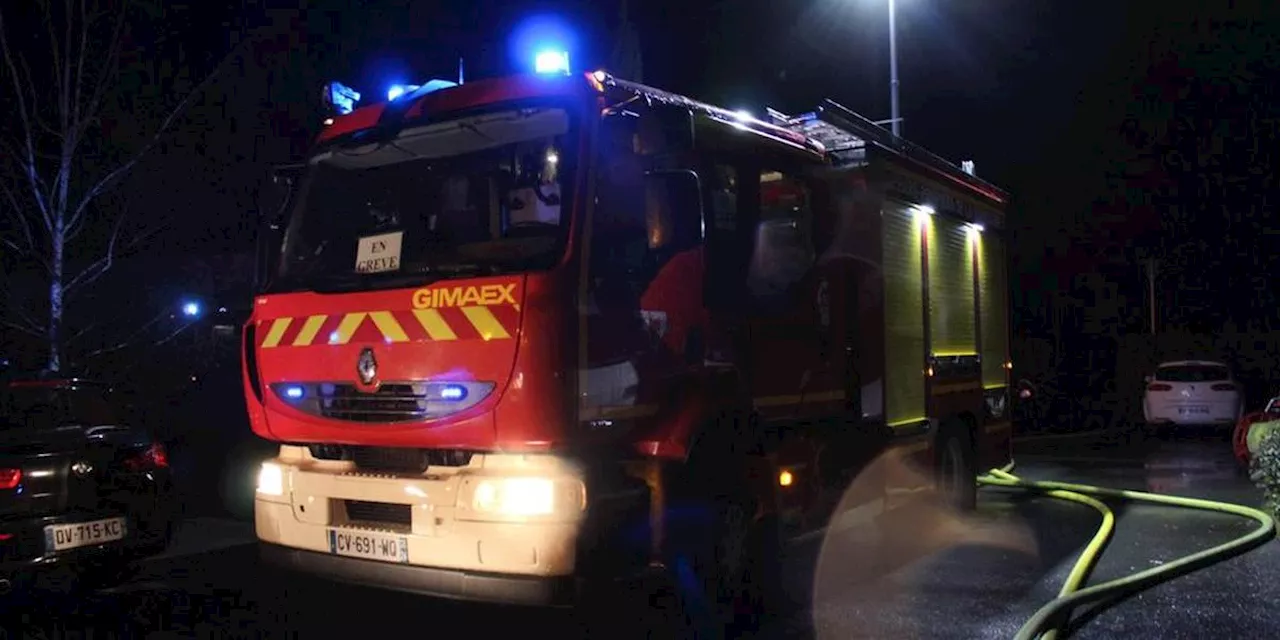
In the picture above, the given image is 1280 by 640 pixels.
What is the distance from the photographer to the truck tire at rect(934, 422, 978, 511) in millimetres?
8992

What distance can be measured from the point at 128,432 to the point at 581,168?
12.4 feet

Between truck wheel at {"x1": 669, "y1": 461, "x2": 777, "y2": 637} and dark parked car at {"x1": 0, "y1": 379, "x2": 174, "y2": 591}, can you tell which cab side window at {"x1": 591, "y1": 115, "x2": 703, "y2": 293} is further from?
dark parked car at {"x1": 0, "y1": 379, "x2": 174, "y2": 591}

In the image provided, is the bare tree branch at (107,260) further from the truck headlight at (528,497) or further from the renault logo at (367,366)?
the truck headlight at (528,497)

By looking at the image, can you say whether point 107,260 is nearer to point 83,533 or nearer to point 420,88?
point 83,533

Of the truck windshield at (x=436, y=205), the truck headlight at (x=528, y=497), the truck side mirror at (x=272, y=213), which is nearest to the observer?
the truck headlight at (x=528, y=497)

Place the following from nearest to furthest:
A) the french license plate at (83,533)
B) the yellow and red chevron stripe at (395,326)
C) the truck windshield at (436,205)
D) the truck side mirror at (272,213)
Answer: the yellow and red chevron stripe at (395,326) < the truck windshield at (436,205) < the truck side mirror at (272,213) < the french license plate at (83,533)

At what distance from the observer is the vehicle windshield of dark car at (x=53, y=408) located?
6543 millimetres

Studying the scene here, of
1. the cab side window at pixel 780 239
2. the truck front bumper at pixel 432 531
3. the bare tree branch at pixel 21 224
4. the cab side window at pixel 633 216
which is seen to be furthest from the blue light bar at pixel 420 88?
Result: the bare tree branch at pixel 21 224

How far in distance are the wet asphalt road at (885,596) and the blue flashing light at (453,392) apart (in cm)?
133

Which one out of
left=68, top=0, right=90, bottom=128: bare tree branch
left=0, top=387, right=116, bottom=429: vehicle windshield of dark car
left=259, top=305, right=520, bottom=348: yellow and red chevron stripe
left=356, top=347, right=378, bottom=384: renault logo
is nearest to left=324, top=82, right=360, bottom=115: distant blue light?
left=259, top=305, right=520, bottom=348: yellow and red chevron stripe

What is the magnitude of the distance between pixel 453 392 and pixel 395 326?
0.47m

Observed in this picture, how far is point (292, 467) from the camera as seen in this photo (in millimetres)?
5508

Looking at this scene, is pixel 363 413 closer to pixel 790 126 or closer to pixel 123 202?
pixel 790 126

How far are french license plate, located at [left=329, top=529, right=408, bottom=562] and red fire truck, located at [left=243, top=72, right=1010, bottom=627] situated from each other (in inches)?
0.4
